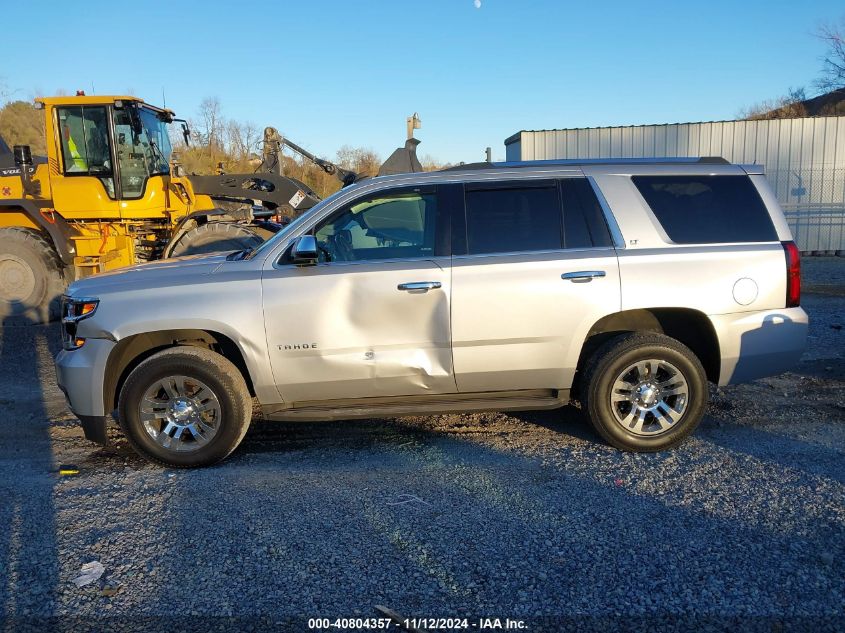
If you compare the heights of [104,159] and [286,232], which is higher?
[104,159]

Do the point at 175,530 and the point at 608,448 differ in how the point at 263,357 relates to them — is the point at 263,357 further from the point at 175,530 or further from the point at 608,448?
the point at 608,448

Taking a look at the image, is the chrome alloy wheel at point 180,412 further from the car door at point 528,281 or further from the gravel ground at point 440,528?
the car door at point 528,281

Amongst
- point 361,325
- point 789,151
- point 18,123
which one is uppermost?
point 18,123

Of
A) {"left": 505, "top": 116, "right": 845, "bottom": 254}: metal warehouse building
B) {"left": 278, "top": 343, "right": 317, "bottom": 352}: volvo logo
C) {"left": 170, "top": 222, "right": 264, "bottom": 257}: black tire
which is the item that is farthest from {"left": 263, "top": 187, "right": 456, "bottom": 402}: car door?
{"left": 505, "top": 116, "right": 845, "bottom": 254}: metal warehouse building

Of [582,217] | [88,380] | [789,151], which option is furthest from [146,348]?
[789,151]

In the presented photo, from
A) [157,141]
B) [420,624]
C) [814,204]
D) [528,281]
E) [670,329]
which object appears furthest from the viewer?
[814,204]

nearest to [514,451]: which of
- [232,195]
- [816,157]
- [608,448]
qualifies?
[608,448]

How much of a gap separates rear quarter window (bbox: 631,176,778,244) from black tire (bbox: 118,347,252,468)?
10.8ft

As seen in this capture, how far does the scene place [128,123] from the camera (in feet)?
33.4

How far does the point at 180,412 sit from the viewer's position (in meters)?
4.75

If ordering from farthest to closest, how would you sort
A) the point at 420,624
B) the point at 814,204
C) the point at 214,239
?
the point at 814,204 → the point at 214,239 → the point at 420,624

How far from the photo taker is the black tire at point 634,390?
484 cm

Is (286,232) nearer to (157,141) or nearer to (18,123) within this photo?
(157,141)

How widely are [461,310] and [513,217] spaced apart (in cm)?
82
